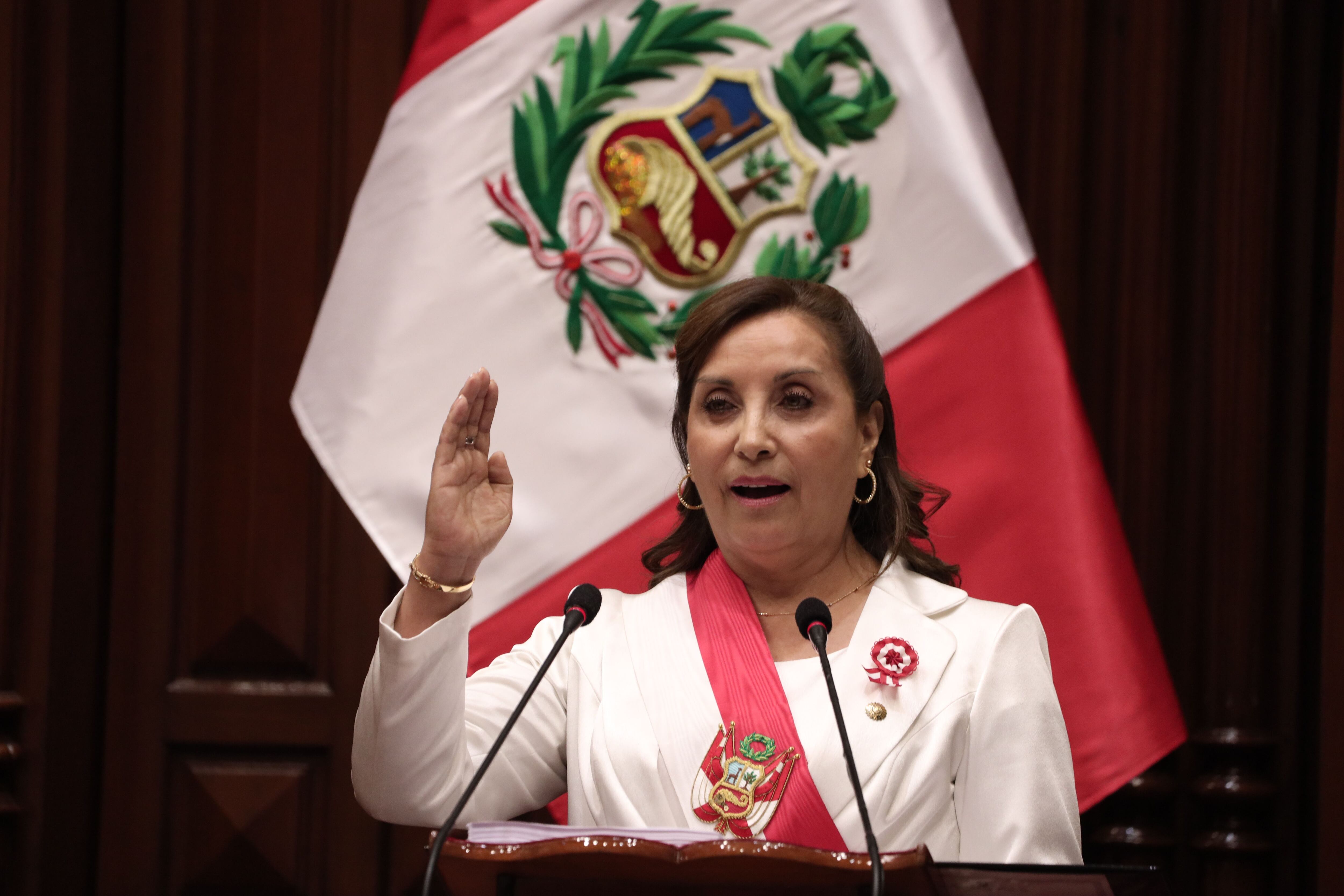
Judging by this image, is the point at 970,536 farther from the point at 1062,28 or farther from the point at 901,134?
the point at 1062,28

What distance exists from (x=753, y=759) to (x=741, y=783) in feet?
0.12

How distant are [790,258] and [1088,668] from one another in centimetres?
95

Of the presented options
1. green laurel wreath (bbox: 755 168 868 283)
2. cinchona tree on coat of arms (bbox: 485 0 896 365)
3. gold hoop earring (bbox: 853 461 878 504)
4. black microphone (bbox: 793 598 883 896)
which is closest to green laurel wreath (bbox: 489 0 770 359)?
cinchona tree on coat of arms (bbox: 485 0 896 365)

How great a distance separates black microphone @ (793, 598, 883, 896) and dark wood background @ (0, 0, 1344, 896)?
1.22 m

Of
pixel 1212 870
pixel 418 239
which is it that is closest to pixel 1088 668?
pixel 1212 870

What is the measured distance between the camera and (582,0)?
7.84ft

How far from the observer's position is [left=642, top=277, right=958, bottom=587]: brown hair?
1.80 meters

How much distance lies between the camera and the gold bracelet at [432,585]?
1.48m

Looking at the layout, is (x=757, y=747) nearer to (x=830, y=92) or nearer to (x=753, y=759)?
(x=753, y=759)

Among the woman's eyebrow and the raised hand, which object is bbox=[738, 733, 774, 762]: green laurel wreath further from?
the woman's eyebrow

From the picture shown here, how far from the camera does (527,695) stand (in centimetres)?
124

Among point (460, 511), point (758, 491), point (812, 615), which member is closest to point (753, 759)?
point (812, 615)

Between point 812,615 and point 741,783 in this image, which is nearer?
point 812,615

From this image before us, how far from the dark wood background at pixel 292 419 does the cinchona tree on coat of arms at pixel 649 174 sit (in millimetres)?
431
